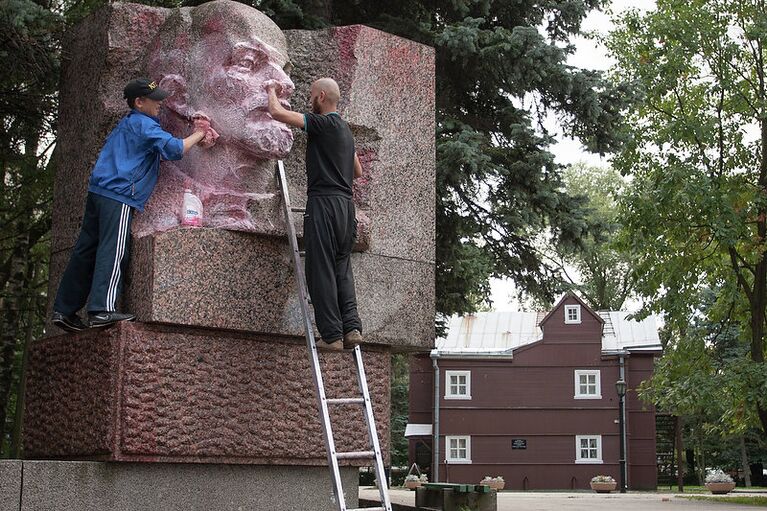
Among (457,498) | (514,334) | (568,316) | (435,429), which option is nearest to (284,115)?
(457,498)

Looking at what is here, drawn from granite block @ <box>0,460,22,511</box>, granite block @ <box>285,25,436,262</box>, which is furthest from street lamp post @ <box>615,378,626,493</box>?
granite block @ <box>0,460,22,511</box>

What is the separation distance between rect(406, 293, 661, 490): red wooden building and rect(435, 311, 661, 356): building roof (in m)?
0.08

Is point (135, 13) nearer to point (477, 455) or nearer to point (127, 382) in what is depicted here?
point (127, 382)

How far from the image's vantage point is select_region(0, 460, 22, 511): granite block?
507 centimetres

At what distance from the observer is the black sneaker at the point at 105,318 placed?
569 cm

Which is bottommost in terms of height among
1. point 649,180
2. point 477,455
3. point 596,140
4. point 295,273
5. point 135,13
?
point 477,455

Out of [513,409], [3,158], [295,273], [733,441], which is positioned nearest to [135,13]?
[295,273]

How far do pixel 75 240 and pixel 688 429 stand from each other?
4187cm

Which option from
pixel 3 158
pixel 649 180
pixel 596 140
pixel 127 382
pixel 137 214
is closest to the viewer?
pixel 127 382

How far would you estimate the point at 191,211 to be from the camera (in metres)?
6.05

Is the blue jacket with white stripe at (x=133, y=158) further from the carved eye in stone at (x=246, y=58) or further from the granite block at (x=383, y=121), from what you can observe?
the granite block at (x=383, y=121)

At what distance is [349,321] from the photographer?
5.72m

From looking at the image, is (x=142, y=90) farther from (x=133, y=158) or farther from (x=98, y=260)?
(x=98, y=260)

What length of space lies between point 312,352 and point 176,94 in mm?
1899
